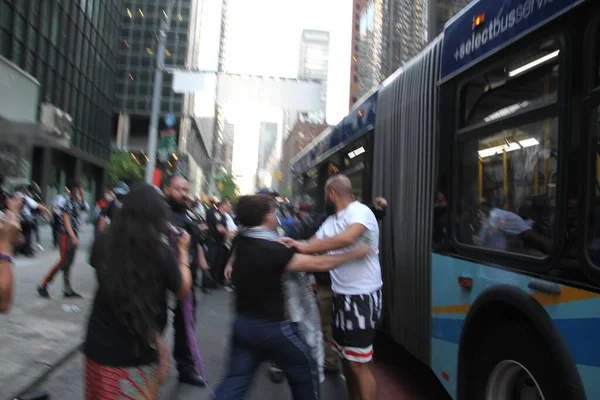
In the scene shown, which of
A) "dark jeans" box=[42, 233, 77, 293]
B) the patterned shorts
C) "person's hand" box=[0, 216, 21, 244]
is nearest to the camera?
"person's hand" box=[0, 216, 21, 244]

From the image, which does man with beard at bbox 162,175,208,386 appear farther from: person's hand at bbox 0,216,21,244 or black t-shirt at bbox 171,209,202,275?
person's hand at bbox 0,216,21,244

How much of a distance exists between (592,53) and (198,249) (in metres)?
4.23

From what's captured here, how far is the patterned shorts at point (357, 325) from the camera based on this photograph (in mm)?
3537

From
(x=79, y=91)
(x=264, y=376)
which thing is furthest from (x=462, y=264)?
(x=79, y=91)

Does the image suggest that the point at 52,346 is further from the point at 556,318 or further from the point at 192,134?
the point at 192,134

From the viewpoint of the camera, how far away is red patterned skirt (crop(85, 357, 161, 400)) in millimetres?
2297

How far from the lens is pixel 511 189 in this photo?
313 cm

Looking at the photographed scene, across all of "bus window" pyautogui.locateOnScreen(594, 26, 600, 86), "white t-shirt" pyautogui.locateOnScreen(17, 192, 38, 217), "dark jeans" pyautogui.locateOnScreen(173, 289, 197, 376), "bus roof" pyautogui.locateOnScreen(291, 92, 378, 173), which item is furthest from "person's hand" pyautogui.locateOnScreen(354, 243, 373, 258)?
"white t-shirt" pyautogui.locateOnScreen(17, 192, 38, 217)

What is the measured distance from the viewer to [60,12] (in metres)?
27.5

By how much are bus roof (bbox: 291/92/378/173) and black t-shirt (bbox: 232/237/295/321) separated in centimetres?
346

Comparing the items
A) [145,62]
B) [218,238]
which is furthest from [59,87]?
[145,62]

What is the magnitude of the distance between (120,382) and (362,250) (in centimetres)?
166

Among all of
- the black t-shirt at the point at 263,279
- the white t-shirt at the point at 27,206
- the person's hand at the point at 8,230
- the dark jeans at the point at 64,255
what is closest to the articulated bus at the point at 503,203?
the black t-shirt at the point at 263,279

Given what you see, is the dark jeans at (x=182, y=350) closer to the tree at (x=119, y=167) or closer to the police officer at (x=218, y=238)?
the police officer at (x=218, y=238)
